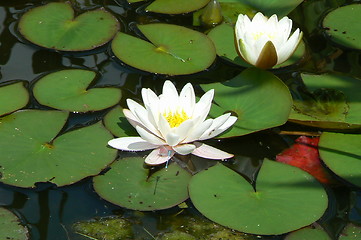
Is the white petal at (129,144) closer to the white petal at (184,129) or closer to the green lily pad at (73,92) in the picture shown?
the white petal at (184,129)

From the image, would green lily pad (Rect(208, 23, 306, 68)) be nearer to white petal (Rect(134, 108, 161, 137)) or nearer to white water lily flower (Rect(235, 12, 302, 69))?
white water lily flower (Rect(235, 12, 302, 69))

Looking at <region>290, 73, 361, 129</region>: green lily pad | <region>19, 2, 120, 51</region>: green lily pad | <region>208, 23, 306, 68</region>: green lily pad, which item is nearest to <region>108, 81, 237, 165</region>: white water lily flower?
<region>290, 73, 361, 129</region>: green lily pad

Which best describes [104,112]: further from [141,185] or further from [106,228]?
[106,228]

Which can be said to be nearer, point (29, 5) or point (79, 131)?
point (79, 131)

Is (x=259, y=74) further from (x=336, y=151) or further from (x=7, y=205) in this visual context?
(x=7, y=205)

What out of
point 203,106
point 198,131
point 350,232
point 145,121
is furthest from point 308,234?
point 145,121

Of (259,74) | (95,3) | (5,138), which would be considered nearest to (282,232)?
(259,74)

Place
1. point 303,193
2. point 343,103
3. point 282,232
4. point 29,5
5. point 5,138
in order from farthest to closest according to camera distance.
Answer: point 29,5 → point 343,103 → point 5,138 → point 303,193 → point 282,232
